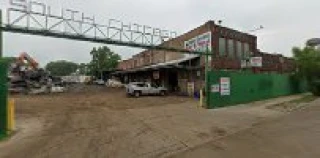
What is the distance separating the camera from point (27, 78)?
40.1 meters

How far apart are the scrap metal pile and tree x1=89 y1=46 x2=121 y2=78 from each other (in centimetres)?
4639

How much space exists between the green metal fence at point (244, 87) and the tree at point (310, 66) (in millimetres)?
1599

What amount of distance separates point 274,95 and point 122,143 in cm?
2362

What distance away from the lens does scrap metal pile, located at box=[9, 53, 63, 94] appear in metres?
37.4

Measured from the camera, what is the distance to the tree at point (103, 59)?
91.2 meters

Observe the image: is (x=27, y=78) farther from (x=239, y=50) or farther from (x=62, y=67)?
(x=62, y=67)

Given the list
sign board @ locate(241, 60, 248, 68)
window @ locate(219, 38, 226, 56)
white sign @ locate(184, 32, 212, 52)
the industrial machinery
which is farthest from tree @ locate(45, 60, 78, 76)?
window @ locate(219, 38, 226, 56)

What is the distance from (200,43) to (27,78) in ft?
73.6

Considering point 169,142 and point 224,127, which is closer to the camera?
point 169,142

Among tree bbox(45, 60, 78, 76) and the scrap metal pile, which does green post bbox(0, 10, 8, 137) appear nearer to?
the scrap metal pile

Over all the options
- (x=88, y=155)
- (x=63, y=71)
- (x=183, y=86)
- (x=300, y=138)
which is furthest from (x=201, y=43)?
(x=63, y=71)

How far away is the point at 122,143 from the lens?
32.1 feet

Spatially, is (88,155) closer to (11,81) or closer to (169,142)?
(169,142)

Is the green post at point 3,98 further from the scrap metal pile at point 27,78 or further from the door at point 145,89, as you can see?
the scrap metal pile at point 27,78
